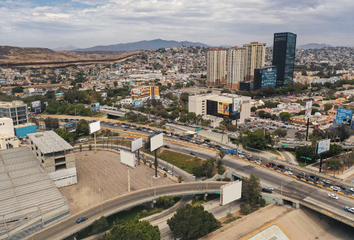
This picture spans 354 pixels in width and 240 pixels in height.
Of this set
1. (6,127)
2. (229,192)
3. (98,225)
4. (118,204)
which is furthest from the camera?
(6,127)

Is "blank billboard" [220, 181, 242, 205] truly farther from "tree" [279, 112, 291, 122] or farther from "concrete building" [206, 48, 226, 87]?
"concrete building" [206, 48, 226, 87]

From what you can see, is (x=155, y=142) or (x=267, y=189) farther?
(x=155, y=142)

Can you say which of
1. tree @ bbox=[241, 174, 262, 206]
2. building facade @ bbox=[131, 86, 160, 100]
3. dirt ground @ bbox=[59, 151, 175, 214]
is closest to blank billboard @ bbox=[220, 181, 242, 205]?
tree @ bbox=[241, 174, 262, 206]

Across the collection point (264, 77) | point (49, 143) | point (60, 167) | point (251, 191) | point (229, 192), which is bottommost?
point (251, 191)

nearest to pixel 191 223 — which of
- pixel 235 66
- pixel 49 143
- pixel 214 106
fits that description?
pixel 49 143

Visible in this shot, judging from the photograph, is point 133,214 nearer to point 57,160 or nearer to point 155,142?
point 155,142

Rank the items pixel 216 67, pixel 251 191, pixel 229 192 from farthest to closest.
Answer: pixel 216 67, pixel 251 191, pixel 229 192

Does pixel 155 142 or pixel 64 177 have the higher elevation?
pixel 155 142
